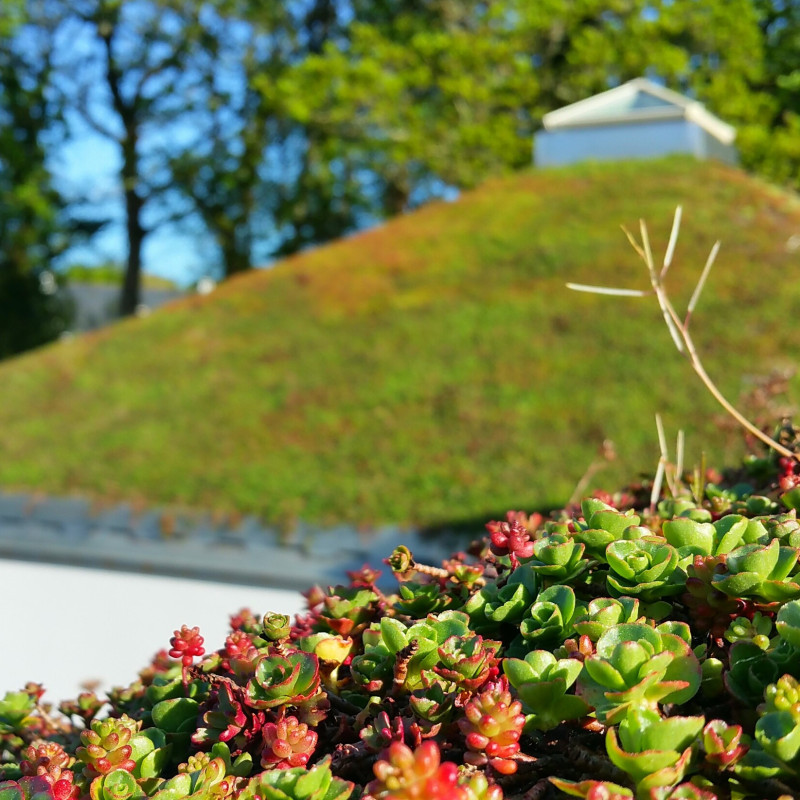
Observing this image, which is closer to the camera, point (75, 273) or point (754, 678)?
point (754, 678)

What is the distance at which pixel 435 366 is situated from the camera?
8.21 m

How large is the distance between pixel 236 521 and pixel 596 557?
5.55 m

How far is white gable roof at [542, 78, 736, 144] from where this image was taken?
11.8m

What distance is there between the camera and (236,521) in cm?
645

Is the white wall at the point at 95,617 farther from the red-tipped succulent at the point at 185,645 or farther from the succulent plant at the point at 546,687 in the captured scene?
the succulent plant at the point at 546,687

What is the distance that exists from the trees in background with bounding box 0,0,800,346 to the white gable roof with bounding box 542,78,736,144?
4398 mm

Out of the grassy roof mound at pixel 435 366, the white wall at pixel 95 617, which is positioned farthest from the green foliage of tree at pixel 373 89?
the white wall at pixel 95 617

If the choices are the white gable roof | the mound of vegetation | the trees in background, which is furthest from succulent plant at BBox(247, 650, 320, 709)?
the trees in background

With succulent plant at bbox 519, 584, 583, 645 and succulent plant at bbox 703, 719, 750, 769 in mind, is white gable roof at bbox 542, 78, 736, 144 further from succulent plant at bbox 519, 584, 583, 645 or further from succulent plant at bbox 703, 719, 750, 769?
succulent plant at bbox 703, 719, 750, 769

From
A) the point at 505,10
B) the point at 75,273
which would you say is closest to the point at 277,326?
the point at 505,10

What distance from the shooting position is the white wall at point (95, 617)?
4398 mm

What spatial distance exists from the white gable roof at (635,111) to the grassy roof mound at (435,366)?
0.88m

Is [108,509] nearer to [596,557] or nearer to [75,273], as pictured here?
[596,557]

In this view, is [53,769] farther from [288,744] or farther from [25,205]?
[25,205]
